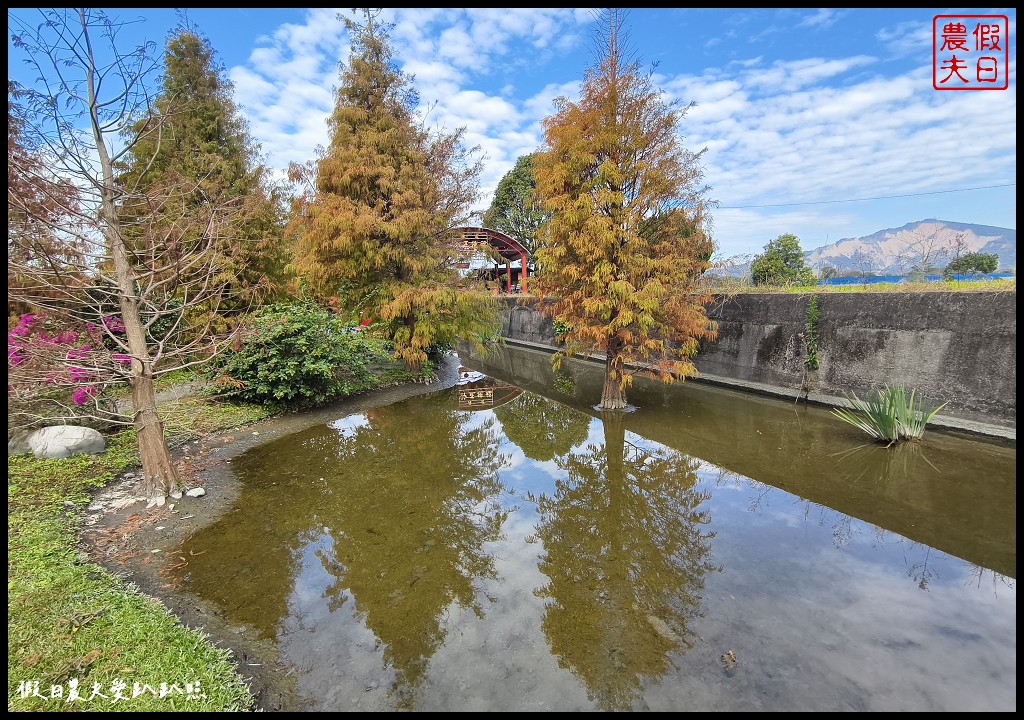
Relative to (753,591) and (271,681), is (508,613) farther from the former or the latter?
(753,591)

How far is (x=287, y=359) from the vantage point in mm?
8141

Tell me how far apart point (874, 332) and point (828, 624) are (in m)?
7.01

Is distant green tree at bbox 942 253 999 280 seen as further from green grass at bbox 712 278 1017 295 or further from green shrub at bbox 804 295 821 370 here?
green shrub at bbox 804 295 821 370

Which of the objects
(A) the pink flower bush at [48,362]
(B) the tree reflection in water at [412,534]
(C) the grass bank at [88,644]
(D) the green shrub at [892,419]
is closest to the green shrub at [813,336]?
(D) the green shrub at [892,419]

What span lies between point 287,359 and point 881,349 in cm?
1074

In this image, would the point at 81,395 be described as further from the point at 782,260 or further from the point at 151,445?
the point at 782,260

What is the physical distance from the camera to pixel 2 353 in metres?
3.31

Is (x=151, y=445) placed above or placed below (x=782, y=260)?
below

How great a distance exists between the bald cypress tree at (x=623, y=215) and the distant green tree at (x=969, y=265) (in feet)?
15.0

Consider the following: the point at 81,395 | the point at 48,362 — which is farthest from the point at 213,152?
the point at 48,362

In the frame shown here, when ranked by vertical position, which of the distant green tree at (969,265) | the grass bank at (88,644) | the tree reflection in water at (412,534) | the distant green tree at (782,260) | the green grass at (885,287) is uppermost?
the distant green tree at (782,260)

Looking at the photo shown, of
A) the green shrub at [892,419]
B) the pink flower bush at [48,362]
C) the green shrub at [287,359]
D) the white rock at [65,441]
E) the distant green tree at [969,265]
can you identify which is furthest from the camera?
the distant green tree at [969,265]

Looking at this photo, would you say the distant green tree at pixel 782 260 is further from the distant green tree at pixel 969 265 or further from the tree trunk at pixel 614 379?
the tree trunk at pixel 614 379

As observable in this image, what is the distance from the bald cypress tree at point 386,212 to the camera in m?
9.48
